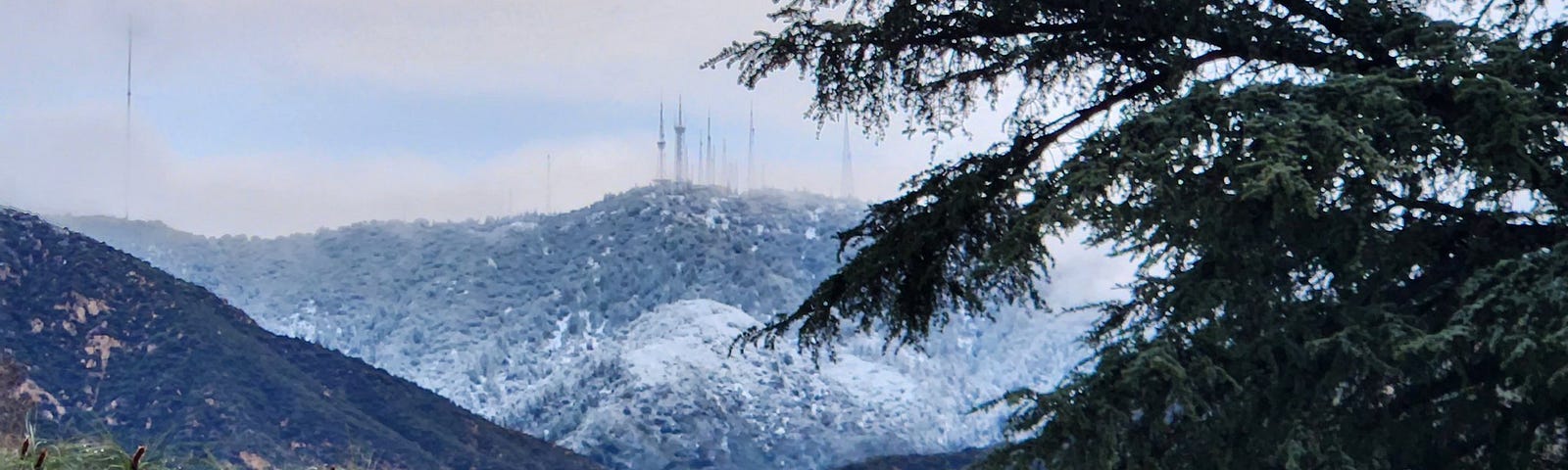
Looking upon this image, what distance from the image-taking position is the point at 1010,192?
7.30m

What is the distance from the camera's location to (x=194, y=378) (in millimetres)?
18797

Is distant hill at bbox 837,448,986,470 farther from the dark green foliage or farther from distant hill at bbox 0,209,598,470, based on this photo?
the dark green foliage

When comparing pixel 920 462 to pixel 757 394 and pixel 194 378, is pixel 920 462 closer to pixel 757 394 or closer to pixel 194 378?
pixel 757 394

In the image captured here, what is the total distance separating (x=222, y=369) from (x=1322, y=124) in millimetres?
15843

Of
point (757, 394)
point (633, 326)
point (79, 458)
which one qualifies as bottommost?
point (757, 394)

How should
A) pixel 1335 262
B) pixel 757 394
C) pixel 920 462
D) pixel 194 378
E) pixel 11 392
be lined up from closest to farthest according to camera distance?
pixel 1335 262, pixel 11 392, pixel 194 378, pixel 920 462, pixel 757 394

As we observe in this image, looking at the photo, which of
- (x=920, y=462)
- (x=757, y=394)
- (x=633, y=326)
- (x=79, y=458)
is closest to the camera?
(x=79, y=458)

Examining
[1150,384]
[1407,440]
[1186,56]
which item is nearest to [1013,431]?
[1150,384]

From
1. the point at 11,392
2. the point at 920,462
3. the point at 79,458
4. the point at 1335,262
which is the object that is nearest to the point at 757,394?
the point at 920,462

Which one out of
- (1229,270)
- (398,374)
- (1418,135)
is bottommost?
(398,374)

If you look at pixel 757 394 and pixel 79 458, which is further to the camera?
pixel 757 394

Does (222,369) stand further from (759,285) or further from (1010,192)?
(1010,192)

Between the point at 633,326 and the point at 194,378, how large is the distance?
25.5ft

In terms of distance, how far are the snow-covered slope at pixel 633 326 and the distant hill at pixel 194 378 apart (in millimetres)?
1816
